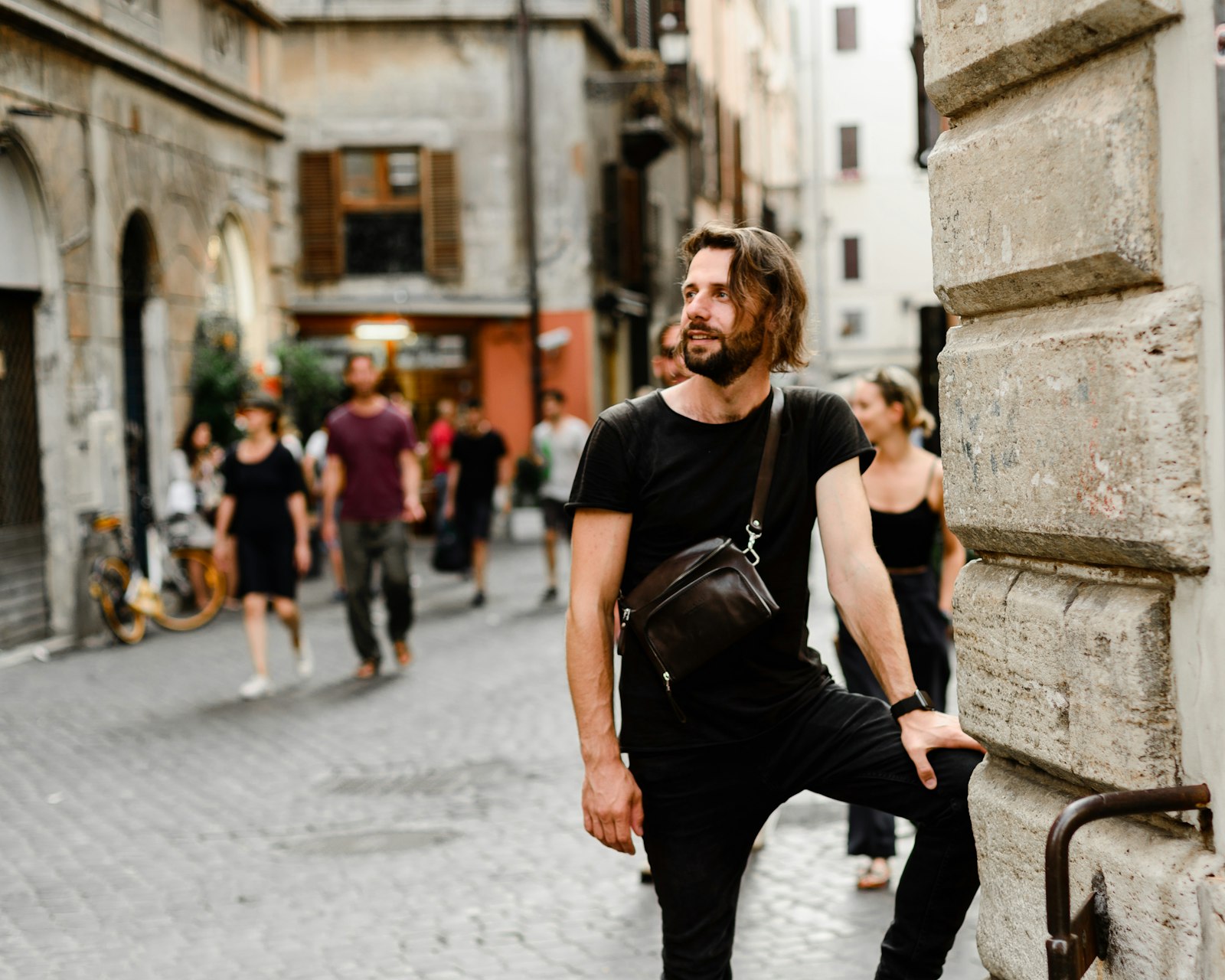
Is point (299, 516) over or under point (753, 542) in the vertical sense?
under

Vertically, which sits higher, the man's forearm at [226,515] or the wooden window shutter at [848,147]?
the wooden window shutter at [848,147]

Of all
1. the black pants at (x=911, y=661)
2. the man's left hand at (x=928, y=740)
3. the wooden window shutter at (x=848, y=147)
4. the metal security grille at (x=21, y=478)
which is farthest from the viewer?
the wooden window shutter at (x=848, y=147)

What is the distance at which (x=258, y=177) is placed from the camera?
18922 millimetres

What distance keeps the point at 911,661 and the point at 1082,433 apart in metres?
3.40

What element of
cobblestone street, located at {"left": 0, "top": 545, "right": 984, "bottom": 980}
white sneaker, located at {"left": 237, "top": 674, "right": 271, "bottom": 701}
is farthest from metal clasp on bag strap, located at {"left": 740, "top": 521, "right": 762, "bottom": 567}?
white sneaker, located at {"left": 237, "top": 674, "right": 271, "bottom": 701}

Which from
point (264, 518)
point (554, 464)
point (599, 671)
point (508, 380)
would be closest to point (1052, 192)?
point (599, 671)

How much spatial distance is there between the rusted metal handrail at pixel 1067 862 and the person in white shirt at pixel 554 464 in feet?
39.6

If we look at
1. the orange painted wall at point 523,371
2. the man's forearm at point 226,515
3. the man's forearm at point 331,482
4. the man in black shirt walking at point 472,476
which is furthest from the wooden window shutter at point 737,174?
the man's forearm at point 226,515

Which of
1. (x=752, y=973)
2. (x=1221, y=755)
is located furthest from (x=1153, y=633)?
(x=752, y=973)

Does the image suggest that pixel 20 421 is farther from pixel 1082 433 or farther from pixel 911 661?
pixel 1082 433

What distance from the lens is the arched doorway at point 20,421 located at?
12.7 m

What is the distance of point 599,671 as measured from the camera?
3.37 meters

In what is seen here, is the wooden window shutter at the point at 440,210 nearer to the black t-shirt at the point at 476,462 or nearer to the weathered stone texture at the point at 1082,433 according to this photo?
the black t-shirt at the point at 476,462

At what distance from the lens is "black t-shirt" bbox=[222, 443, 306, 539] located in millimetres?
10508
